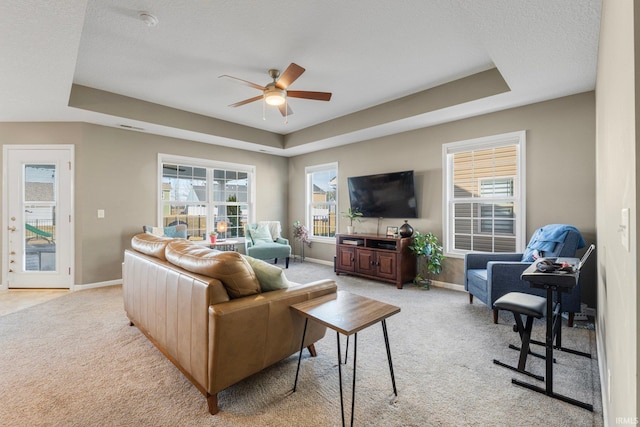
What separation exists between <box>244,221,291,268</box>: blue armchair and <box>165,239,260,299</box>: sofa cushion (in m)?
3.71

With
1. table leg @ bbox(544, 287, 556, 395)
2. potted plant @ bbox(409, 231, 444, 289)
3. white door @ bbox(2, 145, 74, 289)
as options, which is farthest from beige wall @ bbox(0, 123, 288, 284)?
table leg @ bbox(544, 287, 556, 395)

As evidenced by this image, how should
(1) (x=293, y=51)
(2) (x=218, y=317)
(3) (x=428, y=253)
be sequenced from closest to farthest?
(2) (x=218, y=317) → (1) (x=293, y=51) → (3) (x=428, y=253)

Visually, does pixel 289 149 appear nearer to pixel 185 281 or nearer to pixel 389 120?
pixel 389 120

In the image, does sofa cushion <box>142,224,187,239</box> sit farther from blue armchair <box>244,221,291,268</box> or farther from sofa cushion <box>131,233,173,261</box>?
sofa cushion <box>131,233,173,261</box>

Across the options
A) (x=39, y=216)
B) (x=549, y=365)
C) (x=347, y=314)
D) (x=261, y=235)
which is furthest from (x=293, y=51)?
(x=39, y=216)

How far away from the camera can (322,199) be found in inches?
258

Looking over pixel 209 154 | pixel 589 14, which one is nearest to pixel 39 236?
pixel 209 154

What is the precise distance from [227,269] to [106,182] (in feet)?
13.3

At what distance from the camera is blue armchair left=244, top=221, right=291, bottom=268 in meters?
5.73

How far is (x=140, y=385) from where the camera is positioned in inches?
79.7

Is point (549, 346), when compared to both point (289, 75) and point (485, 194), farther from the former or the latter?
point (289, 75)

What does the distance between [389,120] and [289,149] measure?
2.55m

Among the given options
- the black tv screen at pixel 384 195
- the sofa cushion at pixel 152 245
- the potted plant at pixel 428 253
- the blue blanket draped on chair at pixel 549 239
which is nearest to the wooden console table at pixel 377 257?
the potted plant at pixel 428 253

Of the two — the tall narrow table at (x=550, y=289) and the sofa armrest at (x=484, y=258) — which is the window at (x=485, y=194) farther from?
the tall narrow table at (x=550, y=289)
